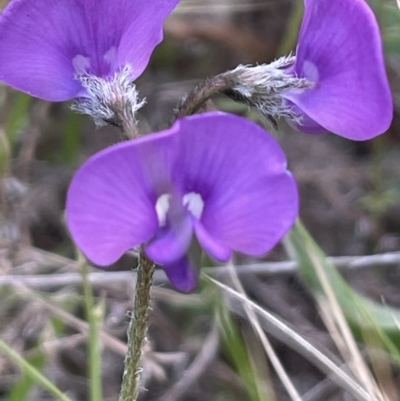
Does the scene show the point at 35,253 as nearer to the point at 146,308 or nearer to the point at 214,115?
the point at 146,308

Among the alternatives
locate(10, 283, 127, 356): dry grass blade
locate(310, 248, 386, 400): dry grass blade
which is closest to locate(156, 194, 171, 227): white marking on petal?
locate(310, 248, 386, 400): dry grass blade

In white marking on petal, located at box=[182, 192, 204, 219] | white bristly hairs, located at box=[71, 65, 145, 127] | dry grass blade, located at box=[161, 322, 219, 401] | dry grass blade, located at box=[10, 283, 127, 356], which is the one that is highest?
white bristly hairs, located at box=[71, 65, 145, 127]

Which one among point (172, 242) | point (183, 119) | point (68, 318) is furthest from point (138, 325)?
point (68, 318)

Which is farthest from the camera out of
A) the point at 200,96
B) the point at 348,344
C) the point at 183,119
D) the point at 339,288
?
the point at 339,288

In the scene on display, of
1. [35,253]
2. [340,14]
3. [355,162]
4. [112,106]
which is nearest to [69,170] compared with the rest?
[35,253]

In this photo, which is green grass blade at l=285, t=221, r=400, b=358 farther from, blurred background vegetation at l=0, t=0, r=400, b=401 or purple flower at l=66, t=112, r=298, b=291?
purple flower at l=66, t=112, r=298, b=291

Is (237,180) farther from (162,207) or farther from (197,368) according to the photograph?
(197,368)

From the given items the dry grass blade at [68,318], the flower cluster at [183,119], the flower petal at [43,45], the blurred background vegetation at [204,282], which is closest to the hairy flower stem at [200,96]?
the flower cluster at [183,119]
